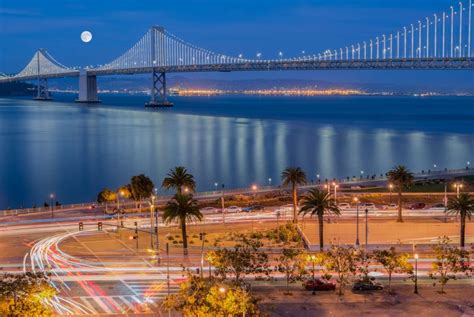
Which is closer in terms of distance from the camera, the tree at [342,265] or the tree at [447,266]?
the tree at [342,265]

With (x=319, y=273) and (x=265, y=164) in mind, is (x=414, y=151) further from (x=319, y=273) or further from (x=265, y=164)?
(x=319, y=273)

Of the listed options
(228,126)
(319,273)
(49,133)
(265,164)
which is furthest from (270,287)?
(228,126)

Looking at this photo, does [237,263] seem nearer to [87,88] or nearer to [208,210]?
[208,210]

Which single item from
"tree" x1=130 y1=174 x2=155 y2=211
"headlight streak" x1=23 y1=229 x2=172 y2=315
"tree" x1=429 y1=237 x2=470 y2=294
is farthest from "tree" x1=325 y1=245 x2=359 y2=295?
"tree" x1=130 y1=174 x2=155 y2=211

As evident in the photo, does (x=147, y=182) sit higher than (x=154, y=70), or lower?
lower

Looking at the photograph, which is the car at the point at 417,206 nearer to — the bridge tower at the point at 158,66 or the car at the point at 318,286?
the car at the point at 318,286

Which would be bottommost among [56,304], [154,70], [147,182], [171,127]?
[56,304]

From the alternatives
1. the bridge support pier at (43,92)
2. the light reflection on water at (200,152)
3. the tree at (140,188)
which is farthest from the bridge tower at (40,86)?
the tree at (140,188)
